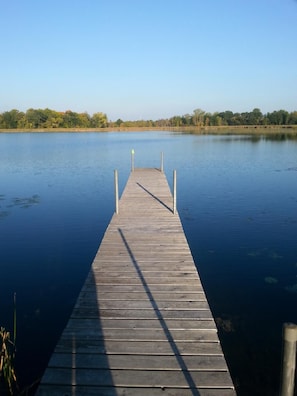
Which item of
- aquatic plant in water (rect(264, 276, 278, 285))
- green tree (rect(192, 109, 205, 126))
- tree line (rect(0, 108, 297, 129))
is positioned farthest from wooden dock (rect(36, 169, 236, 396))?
green tree (rect(192, 109, 205, 126))

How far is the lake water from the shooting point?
5.74 m

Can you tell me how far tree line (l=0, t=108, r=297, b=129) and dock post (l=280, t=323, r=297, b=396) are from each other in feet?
380

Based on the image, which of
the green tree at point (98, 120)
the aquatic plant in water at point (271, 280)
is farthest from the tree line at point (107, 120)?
the aquatic plant in water at point (271, 280)

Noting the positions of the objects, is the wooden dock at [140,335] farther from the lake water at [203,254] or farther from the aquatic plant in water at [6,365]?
the lake water at [203,254]

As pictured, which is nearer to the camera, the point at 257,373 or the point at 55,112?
the point at 257,373

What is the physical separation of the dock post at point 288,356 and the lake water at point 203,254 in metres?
2.50

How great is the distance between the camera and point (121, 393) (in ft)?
10.6

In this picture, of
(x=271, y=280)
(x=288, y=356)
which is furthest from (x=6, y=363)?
(x=271, y=280)

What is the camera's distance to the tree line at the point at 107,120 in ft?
356

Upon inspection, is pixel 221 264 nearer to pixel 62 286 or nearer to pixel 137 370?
pixel 62 286

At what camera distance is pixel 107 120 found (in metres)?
131

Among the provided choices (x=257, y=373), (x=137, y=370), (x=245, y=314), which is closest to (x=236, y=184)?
(x=245, y=314)

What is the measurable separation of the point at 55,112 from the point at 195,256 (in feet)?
377

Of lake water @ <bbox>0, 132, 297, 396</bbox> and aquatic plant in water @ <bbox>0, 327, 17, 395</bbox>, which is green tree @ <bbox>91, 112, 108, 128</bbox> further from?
aquatic plant in water @ <bbox>0, 327, 17, 395</bbox>
